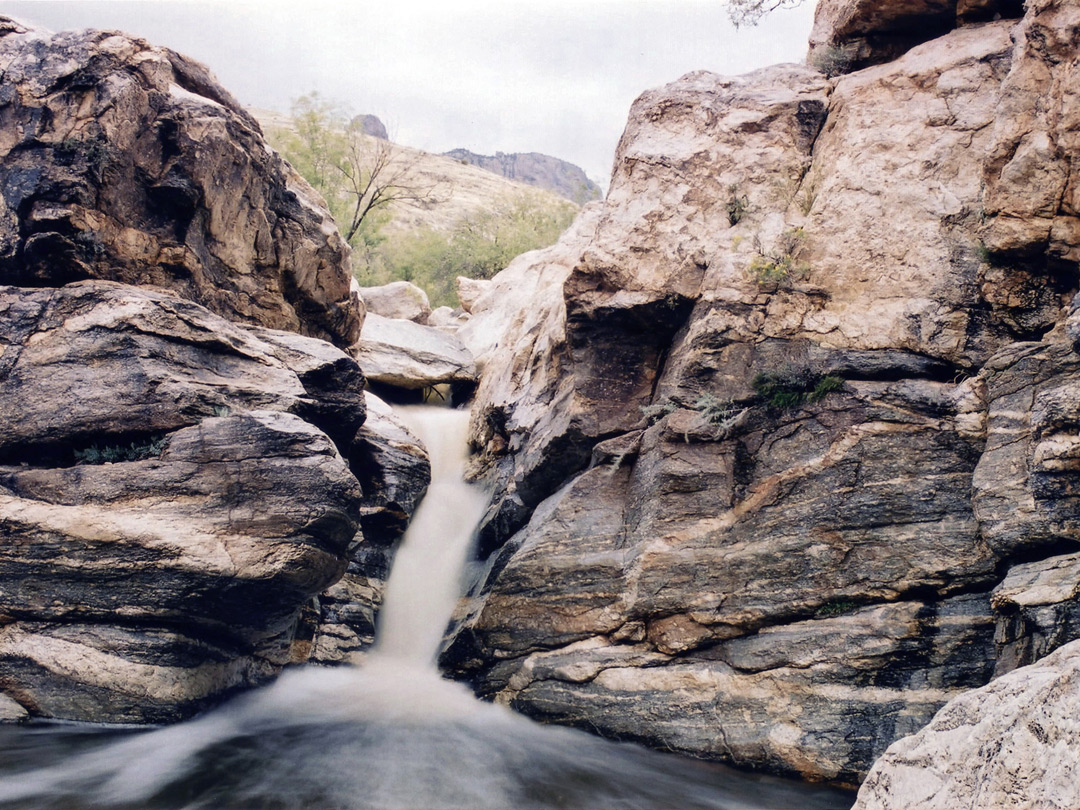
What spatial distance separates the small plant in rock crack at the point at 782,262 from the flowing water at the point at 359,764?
20.1 ft

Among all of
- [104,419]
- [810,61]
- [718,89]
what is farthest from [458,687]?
[810,61]

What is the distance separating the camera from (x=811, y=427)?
8.91 metres

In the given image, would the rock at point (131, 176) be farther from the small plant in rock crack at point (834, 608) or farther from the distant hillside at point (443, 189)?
the distant hillside at point (443, 189)

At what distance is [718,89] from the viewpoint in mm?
12367

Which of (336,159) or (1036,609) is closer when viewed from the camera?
(1036,609)

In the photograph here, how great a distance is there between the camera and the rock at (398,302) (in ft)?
80.9

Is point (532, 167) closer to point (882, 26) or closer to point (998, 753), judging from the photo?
point (882, 26)

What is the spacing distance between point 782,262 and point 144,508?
871 centimetres

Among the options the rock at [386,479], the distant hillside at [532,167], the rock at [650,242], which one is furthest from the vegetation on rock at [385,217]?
the distant hillside at [532,167]

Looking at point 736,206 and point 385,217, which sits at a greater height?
point 385,217

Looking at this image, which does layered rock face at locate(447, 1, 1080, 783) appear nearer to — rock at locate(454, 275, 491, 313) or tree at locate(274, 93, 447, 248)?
rock at locate(454, 275, 491, 313)

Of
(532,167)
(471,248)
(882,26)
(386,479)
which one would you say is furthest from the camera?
(532,167)

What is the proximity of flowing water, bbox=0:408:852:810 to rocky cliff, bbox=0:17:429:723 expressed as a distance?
67 cm

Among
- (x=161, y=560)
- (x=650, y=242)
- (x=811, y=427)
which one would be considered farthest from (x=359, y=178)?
(x=811, y=427)
